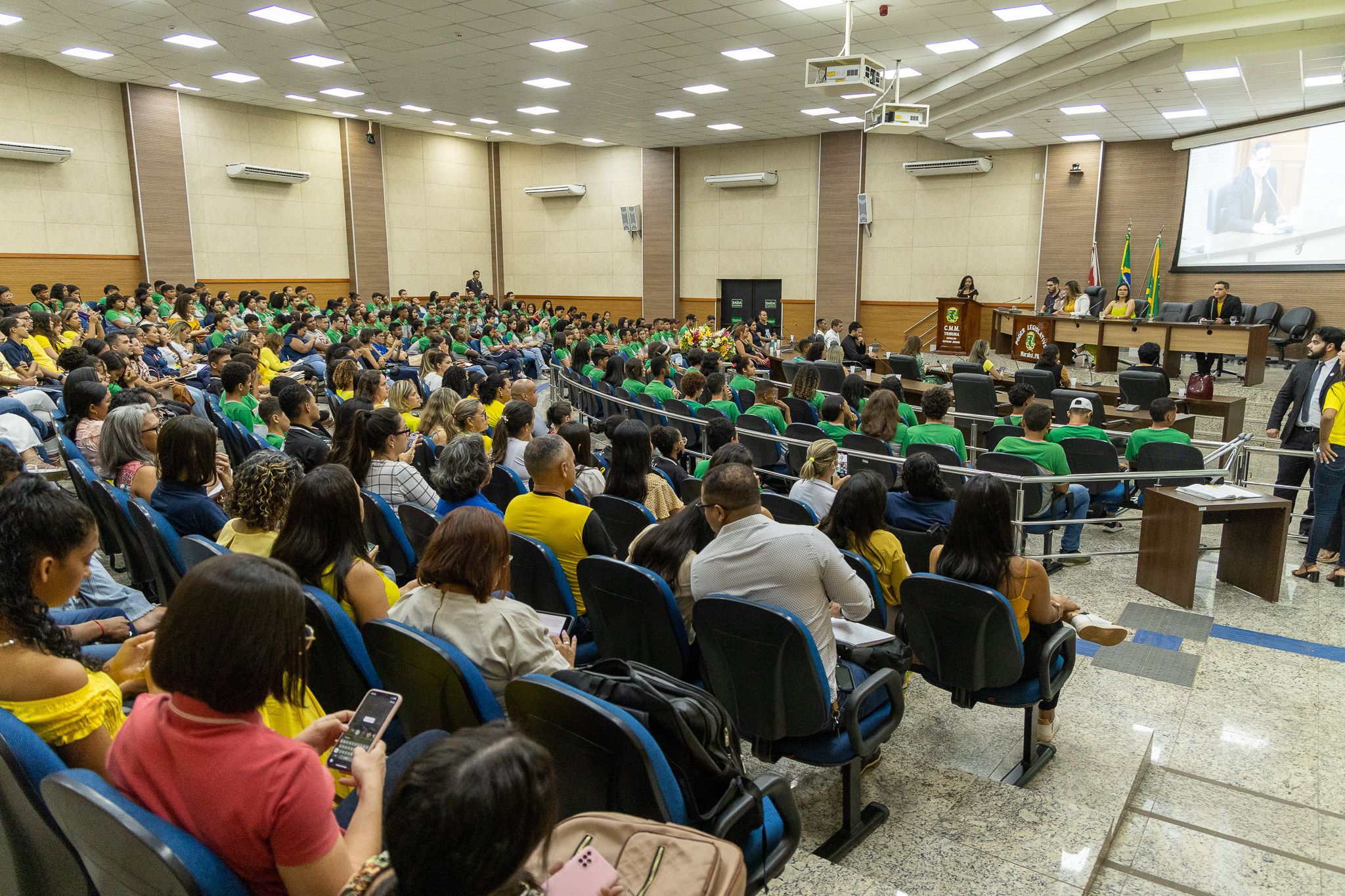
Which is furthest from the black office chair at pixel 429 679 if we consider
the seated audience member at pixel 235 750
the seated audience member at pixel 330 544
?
the seated audience member at pixel 235 750

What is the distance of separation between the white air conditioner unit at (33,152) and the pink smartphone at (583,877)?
55.4 feet

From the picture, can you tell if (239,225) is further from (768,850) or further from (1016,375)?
(768,850)

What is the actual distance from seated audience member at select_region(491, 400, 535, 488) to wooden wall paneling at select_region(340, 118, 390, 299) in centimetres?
1552

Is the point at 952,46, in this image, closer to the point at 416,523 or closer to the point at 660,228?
the point at 416,523

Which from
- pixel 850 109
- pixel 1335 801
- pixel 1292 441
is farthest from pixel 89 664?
pixel 850 109

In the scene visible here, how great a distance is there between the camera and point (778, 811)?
1975 mm

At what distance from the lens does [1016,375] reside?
9.67 metres

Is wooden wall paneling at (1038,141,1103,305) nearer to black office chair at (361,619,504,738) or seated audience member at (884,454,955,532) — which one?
seated audience member at (884,454,955,532)

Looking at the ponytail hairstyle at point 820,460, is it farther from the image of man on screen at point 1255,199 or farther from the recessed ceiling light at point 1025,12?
the image of man on screen at point 1255,199

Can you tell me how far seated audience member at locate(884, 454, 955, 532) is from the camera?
3943 mm

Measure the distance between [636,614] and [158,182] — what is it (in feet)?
54.5

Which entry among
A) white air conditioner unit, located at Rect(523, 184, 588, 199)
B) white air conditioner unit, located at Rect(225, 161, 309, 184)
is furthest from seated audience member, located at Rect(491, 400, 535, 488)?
white air conditioner unit, located at Rect(523, 184, 588, 199)

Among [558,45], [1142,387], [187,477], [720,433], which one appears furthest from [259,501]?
[558,45]

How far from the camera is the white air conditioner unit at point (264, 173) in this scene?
1619 centimetres
